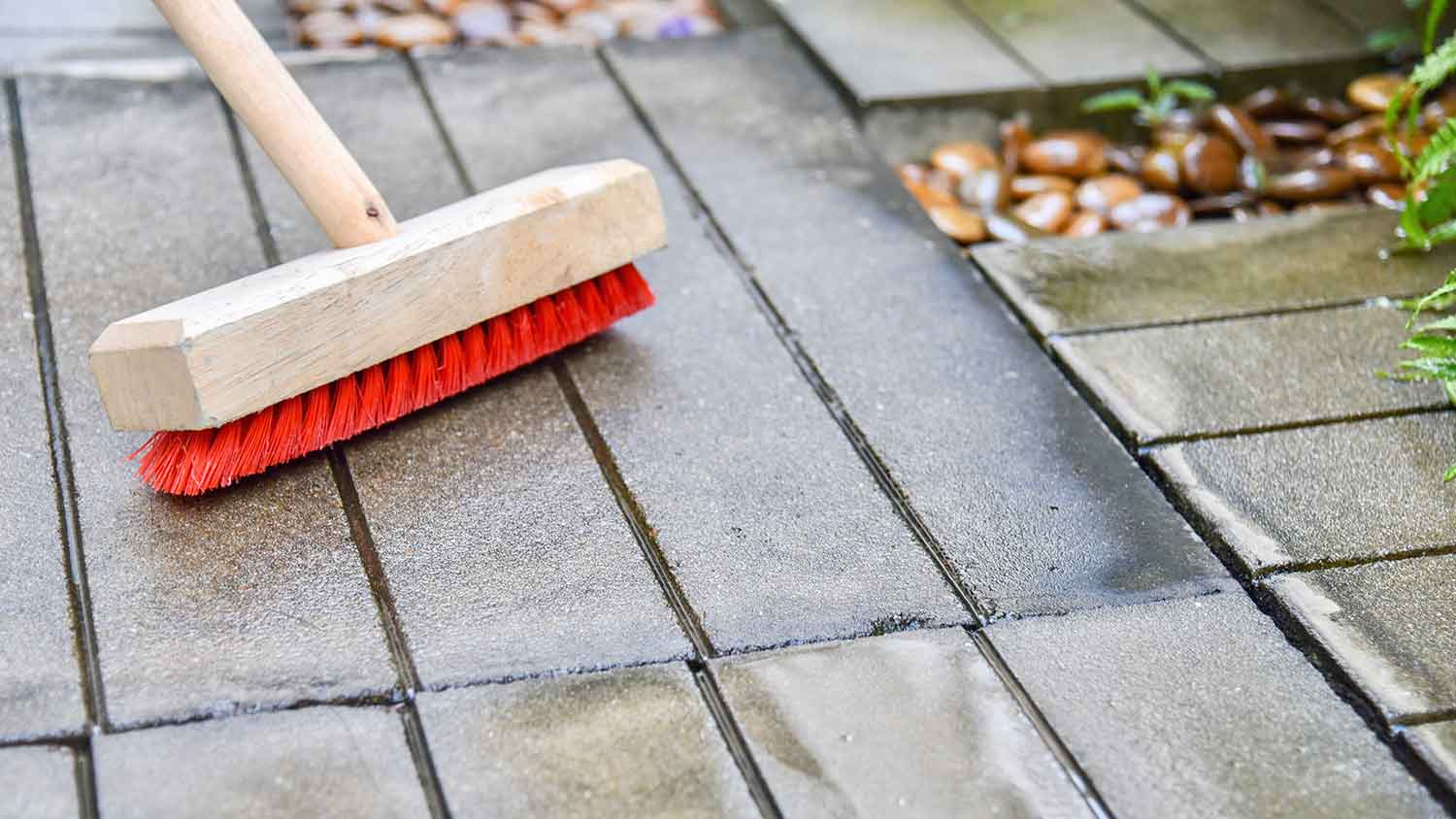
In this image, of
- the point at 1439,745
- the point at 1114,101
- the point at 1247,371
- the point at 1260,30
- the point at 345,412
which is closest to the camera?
the point at 1439,745

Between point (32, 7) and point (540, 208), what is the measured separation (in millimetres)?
1773

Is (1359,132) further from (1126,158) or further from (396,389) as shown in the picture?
(396,389)

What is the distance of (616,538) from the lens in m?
1.74

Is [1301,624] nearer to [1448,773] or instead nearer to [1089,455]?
[1448,773]

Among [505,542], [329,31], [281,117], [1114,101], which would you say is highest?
[281,117]

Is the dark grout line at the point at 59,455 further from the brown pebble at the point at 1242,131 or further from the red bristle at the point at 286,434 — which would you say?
the brown pebble at the point at 1242,131

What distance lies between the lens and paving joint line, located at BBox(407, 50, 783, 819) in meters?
1.43

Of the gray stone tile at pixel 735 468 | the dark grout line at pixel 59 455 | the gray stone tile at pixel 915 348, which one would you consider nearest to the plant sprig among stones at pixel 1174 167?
the gray stone tile at pixel 915 348

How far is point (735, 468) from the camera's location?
1877mm

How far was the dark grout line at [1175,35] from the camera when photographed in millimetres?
2957

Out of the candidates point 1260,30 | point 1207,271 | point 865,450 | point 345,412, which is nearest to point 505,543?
point 345,412

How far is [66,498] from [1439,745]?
162 centimetres

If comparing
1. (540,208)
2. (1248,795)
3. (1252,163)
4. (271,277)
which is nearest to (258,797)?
(271,277)

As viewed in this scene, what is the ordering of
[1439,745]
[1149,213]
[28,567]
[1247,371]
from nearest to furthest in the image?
[1439,745] < [28,567] < [1247,371] < [1149,213]
